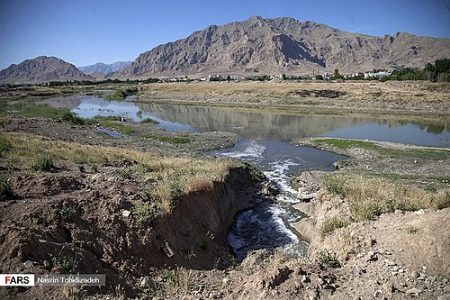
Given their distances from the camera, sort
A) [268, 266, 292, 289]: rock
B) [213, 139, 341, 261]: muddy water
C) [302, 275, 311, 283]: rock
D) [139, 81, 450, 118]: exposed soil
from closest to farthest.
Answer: [268, 266, 292, 289]: rock
[302, 275, 311, 283]: rock
[213, 139, 341, 261]: muddy water
[139, 81, 450, 118]: exposed soil

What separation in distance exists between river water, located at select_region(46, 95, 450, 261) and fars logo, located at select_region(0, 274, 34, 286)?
9.44 m

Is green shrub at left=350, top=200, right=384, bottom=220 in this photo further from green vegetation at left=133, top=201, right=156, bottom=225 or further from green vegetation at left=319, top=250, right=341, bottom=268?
green vegetation at left=133, top=201, right=156, bottom=225

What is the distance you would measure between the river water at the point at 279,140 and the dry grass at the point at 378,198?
311 cm

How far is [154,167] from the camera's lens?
2270 cm

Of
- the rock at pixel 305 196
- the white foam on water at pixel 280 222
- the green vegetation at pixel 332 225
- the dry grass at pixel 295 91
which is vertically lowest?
the white foam on water at pixel 280 222

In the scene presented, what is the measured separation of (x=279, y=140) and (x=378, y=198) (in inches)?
1228

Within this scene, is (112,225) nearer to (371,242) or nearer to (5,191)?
(5,191)

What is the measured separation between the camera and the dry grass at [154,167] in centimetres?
1584

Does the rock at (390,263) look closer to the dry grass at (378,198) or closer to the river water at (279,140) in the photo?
the dry grass at (378,198)

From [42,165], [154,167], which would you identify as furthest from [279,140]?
[42,165]

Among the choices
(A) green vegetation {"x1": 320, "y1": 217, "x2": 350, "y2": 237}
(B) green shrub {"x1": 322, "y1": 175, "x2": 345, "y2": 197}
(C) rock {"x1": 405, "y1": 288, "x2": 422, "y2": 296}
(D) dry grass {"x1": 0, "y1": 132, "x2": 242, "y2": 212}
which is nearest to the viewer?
(C) rock {"x1": 405, "y1": 288, "x2": 422, "y2": 296}

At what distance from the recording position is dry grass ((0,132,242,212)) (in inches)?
624

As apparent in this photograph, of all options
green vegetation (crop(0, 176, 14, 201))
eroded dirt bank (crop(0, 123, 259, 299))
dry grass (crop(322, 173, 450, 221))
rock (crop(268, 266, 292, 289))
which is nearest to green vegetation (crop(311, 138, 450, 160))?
dry grass (crop(322, 173, 450, 221))

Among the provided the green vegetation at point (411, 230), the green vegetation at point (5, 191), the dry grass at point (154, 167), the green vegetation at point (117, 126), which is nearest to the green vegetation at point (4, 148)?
the dry grass at point (154, 167)
